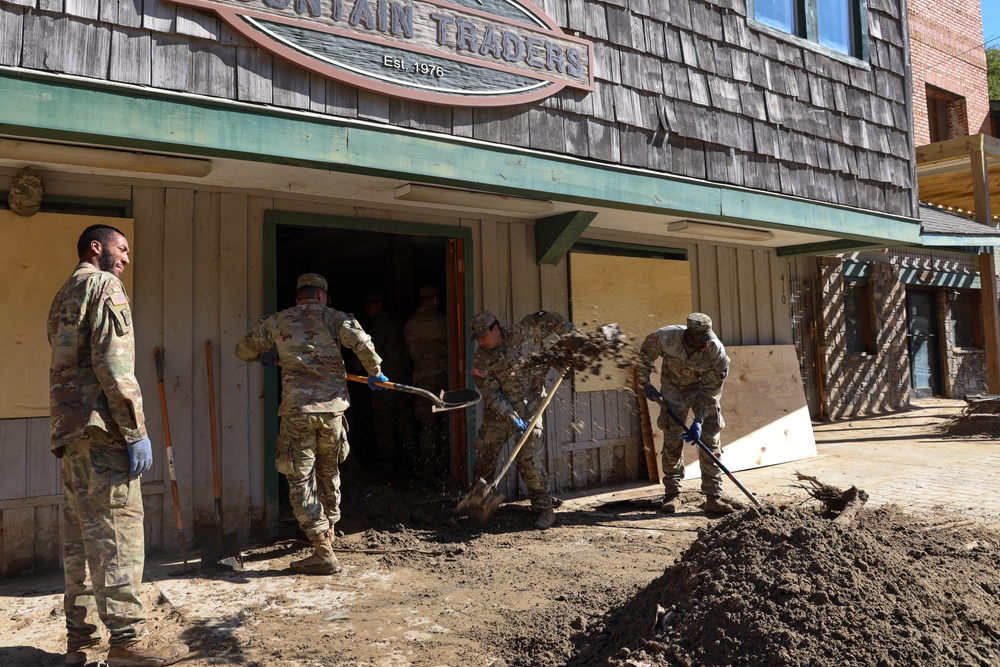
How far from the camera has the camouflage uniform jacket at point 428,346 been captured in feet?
24.8

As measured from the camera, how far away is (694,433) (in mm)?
6309

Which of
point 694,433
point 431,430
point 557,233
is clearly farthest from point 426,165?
point 431,430

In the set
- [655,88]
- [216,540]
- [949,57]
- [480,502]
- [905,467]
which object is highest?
[949,57]

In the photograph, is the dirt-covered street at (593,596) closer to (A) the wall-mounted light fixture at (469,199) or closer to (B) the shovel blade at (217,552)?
(B) the shovel blade at (217,552)

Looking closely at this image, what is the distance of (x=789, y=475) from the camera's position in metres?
7.77

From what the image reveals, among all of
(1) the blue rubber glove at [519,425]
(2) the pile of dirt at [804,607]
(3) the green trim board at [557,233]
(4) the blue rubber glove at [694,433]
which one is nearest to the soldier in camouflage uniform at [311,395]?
(1) the blue rubber glove at [519,425]

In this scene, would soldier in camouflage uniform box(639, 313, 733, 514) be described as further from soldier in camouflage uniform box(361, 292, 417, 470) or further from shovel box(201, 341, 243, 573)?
A: shovel box(201, 341, 243, 573)

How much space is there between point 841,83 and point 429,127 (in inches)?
A: 205

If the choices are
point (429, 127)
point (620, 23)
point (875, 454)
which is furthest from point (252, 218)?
point (875, 454)

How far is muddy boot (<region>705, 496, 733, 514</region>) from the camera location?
20.4ft

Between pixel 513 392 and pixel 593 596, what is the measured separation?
2255 millimetres

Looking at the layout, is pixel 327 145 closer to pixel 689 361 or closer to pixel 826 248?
pixel 689 361

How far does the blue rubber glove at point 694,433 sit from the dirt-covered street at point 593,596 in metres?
0.72

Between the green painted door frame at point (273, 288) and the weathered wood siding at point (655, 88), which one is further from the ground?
the weathered wood siding at point (655, 88)
